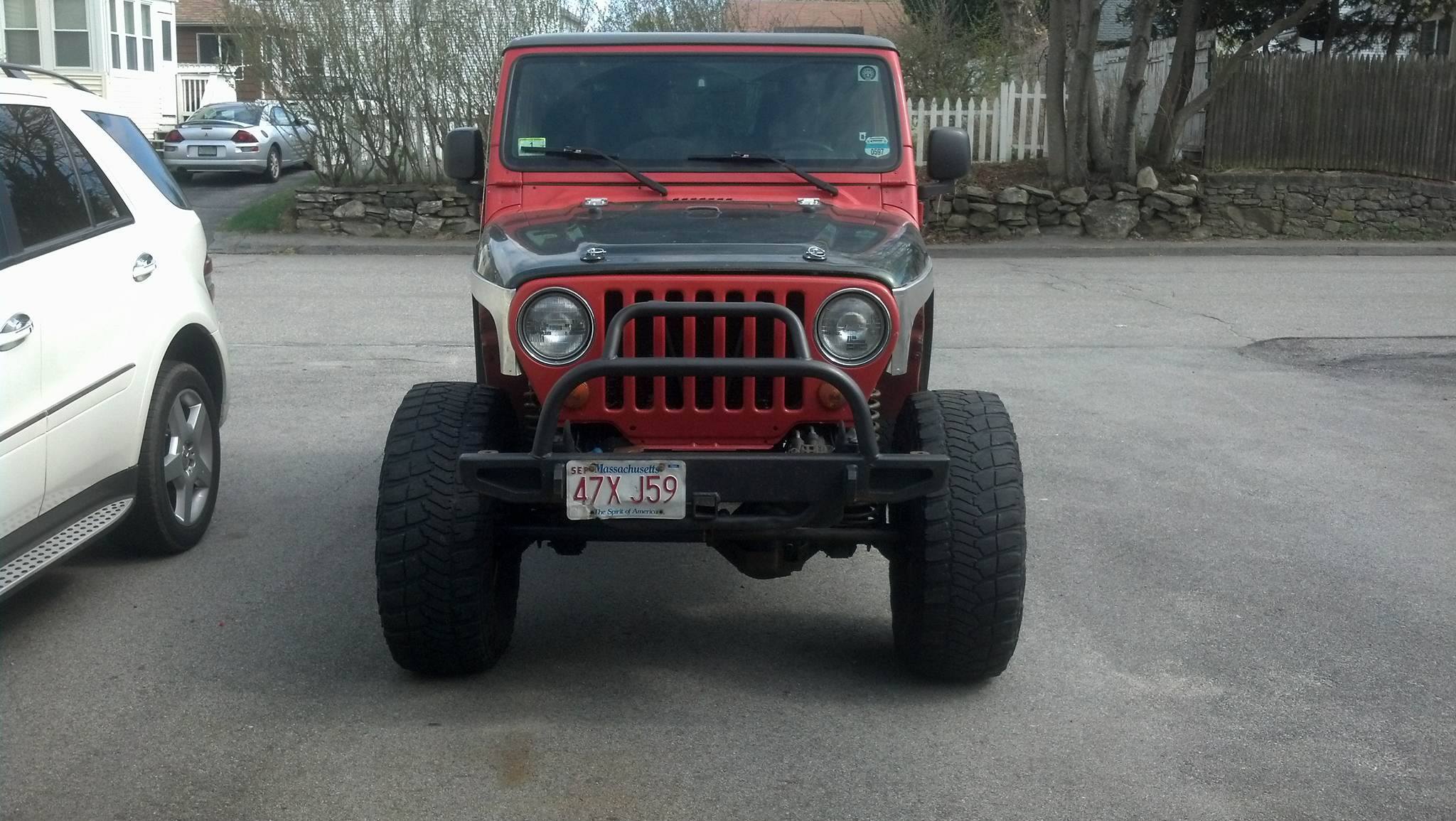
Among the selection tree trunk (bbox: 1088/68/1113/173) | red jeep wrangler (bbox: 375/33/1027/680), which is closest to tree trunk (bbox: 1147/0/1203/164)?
tree trunk (bbox: 1088/68/1113/173)

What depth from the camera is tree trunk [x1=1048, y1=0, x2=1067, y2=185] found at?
61.0ft

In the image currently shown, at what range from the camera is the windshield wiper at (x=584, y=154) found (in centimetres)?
536

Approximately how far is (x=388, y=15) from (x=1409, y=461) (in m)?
14.4

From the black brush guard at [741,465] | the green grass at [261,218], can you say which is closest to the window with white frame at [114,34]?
the green grass at [261,218]

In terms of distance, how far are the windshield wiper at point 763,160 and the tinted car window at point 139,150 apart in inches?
91.7

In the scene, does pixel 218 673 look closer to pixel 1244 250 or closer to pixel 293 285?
pixel 293 285

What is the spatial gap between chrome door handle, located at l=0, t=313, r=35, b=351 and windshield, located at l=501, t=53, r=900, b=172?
1.77 m

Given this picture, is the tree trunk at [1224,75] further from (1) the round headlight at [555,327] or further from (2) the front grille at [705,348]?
(1) the round headlight at [555,327]

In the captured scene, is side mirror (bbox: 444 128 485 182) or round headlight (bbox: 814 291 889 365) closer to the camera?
round headlight (bbox: 814 291 889 365)

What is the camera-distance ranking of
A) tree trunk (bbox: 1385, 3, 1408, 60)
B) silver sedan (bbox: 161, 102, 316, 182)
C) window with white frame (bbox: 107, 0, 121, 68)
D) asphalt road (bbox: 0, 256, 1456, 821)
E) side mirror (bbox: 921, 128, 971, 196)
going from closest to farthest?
asphalt road (bbox: 0, 256, 1456, 821) → side mirror (bbox: 921, 128, 971, 196) → tree trunk (bbox: 1385, 3, 1408, 60) → silver sedan (bbox: 161, 102, 316, 182) → window with white frame (bbox: 107, 0, 121, 68)

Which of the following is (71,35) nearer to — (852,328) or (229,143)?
(229,143)

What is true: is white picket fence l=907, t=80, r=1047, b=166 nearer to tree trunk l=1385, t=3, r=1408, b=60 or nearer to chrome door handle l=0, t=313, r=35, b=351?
tree trunk l=1385, t=3, r=1408, b=60

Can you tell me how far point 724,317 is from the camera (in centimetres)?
414

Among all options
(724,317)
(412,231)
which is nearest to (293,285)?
(412,231)
